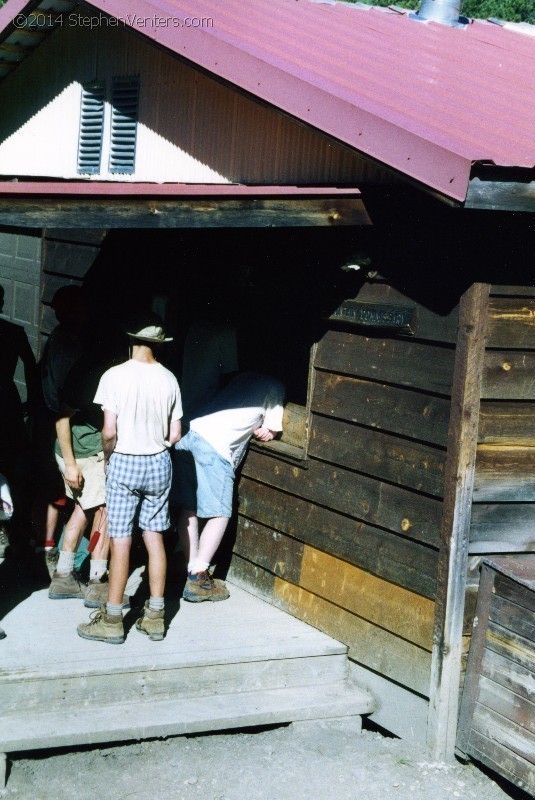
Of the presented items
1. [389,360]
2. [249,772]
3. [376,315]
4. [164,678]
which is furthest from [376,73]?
[249,772]

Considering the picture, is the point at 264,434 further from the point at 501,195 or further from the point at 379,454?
the point at 501,195

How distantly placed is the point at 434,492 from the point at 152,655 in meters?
1.71

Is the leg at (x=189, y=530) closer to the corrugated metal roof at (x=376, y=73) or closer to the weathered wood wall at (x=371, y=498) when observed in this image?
the weathered wood wall at (x=371, y=498)

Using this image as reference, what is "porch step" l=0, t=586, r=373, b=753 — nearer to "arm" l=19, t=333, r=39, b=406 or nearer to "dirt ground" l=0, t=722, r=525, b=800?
"dirt ground" l=0, t=722, r=525, b=800

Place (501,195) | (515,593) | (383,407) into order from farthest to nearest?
(383,407) → (515,593) → (501,195)

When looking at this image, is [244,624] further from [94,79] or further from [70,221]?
[94,79]

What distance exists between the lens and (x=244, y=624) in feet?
17.9

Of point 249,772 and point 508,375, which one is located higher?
point 508,375

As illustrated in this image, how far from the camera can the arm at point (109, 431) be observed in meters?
4.87

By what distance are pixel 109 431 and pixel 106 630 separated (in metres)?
1.08

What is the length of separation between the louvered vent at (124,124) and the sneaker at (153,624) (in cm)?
363

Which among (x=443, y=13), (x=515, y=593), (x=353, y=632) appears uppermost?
(x=443, y=13)

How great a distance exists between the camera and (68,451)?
17.7 feet

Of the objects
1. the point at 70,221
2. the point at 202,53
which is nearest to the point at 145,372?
the point at 70,221
